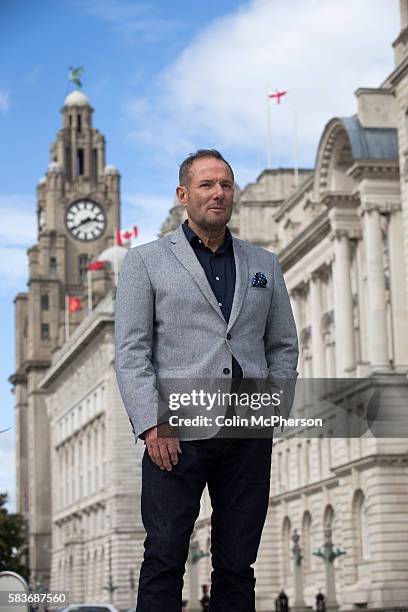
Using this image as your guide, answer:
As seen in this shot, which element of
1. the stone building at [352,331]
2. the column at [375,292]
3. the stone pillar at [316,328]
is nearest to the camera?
the stone building at [352,331]

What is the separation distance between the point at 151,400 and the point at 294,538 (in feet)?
194

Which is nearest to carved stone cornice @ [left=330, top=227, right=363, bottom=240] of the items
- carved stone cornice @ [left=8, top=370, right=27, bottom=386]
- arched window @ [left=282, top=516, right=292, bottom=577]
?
arched window @ [left=282, top=516, right=292, bottom=577]

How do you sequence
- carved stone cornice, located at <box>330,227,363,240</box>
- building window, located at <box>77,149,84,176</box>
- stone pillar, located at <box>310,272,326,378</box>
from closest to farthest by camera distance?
carved stone cornice, located at <box>330,227,363,240</box>, stone pillar, located at <box>310,272,326,378</box>, building window, located at <box>77,149,84,176</box>

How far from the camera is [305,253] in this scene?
73.4m

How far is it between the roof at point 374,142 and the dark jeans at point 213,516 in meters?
53.4

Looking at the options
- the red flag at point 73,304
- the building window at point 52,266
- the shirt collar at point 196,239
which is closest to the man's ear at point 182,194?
the shirt collar at point 196,239

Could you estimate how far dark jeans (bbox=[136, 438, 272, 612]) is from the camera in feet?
21.5

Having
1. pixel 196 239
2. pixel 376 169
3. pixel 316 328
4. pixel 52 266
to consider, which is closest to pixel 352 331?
pixel 316 328

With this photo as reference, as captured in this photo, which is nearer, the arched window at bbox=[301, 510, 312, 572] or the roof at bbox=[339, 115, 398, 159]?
the roof at bbox=[339, 115, 398, 159]

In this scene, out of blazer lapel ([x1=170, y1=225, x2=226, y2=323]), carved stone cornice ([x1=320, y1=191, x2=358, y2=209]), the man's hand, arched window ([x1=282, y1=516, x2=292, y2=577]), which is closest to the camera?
the man's hand

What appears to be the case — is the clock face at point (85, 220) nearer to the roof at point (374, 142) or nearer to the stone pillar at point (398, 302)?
the stone pillar at point (398, 302)

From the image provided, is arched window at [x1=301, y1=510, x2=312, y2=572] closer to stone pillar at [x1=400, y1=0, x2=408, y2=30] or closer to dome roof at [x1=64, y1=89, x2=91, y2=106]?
stone pillar at [x1=400, y1=0, x2=408, y2=30]

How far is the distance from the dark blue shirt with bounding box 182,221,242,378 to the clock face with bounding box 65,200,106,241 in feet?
504

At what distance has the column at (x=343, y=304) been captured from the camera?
6531 cm
